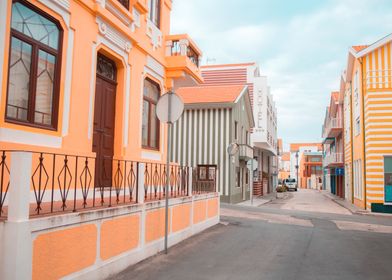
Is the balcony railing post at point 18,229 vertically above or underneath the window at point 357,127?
underneath

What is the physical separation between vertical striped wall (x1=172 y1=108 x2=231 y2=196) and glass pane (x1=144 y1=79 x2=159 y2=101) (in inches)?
486

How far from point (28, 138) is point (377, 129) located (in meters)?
18.1

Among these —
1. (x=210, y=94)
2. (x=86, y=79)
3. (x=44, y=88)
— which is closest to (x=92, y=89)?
(x=86, y=79)

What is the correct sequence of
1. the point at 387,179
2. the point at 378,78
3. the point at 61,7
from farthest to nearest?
the point at 378,78 → the point at 387,179 → the point at 61,7

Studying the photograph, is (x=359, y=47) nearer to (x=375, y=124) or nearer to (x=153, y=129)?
(x=375, y=124)

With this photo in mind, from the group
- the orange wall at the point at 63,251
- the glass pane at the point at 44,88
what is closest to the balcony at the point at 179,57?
the glass pane at the point at 44,88

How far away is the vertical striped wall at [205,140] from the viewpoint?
76.2ft

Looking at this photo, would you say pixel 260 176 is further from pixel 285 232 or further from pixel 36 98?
pixel 36 98

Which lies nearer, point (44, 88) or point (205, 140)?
point (44, 88)

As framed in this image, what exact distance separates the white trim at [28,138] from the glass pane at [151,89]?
13.1 feet

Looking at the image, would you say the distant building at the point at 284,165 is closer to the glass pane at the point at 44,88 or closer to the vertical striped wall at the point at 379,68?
the vertical striped wall at the point at 379,68

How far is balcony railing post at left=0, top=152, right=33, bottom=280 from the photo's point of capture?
4215 millimetres

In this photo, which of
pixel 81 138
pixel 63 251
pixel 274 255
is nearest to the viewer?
pixel 63 251

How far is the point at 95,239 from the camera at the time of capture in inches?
225
